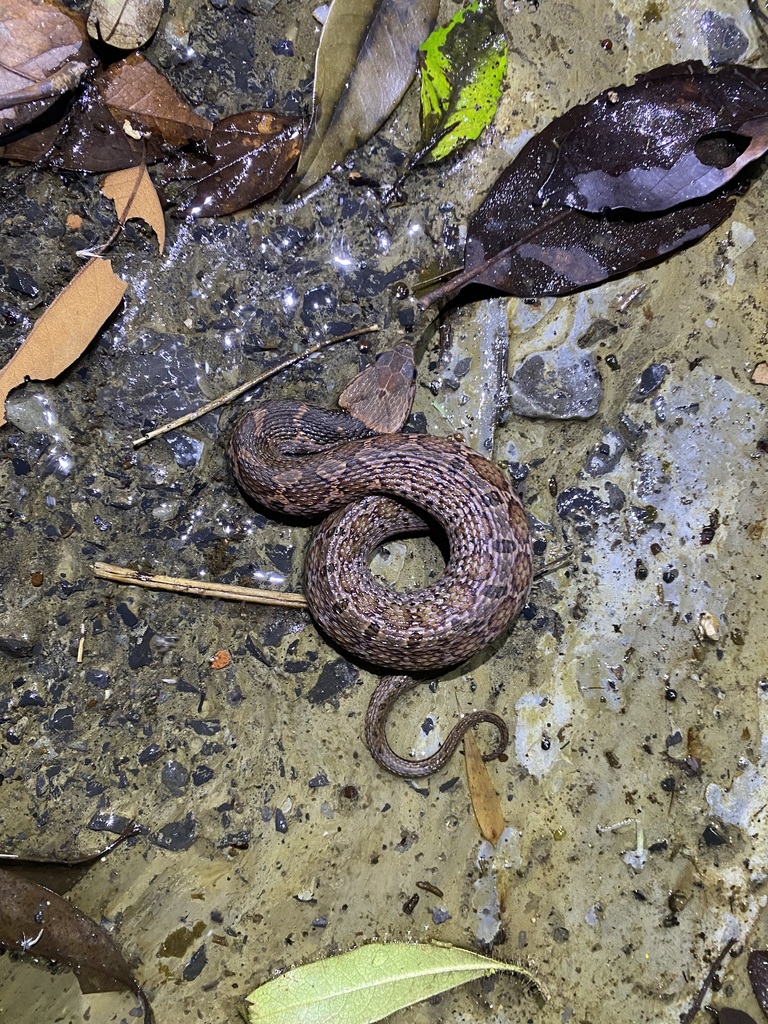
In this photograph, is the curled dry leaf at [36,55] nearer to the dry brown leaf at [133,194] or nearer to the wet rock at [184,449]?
the dry brown leaf at [133,194]

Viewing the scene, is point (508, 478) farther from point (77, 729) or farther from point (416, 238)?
point (77, 729)

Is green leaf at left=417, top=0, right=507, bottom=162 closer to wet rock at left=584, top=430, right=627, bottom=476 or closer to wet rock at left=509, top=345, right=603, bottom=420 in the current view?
wet rock at left=509, top=345, right=603, bottom=420

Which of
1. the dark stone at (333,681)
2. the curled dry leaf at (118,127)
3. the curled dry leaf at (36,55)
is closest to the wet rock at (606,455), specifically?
the dark stone at (333,681)

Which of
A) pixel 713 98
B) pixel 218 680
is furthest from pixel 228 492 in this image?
pixel 713 98

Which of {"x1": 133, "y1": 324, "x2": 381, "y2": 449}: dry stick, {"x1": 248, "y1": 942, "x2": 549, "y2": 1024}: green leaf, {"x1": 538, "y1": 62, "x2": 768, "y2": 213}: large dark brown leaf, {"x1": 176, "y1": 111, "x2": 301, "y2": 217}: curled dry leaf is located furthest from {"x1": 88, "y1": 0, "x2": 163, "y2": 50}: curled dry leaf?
{"x1": 248, "y1": 942, "x2": 549, "y2": 1024}: green leaf

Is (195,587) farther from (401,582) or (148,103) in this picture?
(148,103)
